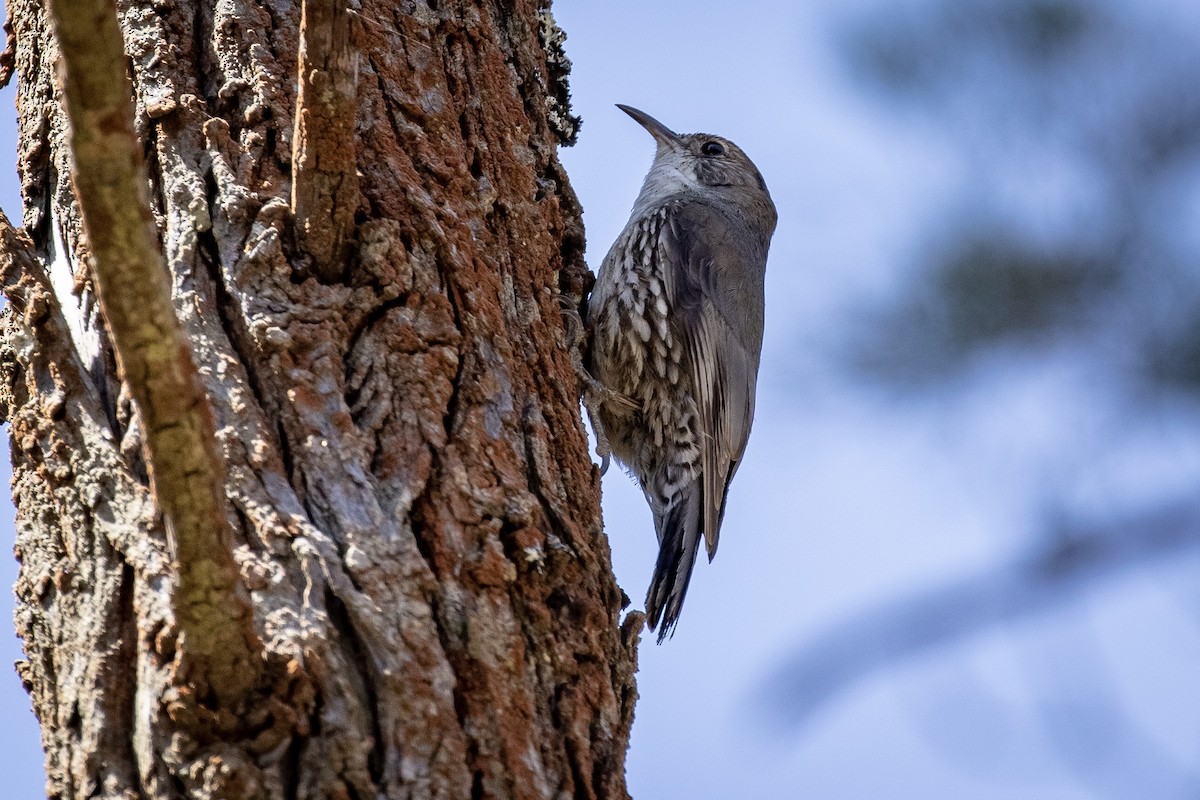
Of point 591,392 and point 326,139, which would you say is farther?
point 591,392

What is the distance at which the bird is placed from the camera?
164 inches

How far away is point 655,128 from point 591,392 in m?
2.11

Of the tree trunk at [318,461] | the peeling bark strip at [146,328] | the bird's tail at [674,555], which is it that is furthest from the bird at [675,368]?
the peeling bark strip at [146,328]

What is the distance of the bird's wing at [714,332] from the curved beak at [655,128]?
99cm

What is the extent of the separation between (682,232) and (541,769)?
291cm

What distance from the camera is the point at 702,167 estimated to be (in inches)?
224

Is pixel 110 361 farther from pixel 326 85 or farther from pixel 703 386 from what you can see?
pixel 703 386

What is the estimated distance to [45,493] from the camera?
7.47ft

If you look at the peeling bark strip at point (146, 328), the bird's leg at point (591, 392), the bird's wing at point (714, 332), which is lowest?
the peeling bark strip at point (146, 328)

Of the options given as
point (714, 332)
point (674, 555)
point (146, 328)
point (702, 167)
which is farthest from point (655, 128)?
point (146, 328)

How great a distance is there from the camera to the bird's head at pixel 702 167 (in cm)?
560

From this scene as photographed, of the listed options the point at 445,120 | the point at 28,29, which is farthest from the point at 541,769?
the point at 28,29

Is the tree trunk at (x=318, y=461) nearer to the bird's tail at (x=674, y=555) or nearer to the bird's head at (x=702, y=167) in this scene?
the bird's tail at (x=674, y=555)

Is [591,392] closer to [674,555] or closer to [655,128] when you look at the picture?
[674,555]
